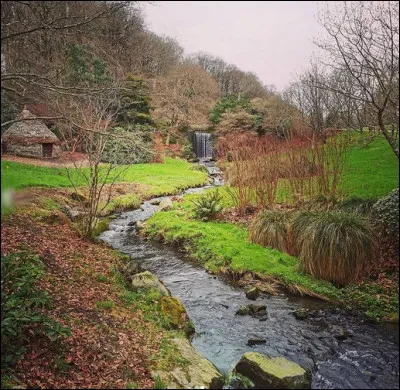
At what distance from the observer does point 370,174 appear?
13750 millimetres

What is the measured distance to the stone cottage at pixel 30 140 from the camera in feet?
→ 71.5

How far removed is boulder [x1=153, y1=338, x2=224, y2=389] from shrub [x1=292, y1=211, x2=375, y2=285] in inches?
140

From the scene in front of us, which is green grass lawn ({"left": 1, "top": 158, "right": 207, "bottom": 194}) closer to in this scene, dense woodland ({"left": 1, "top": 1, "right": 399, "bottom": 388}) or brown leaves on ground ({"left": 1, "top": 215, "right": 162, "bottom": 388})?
dense woodland ({"left": 1, "top": 1, "right": 399, "bottom": 388})

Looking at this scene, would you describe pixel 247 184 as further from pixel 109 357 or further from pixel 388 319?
pixel 109 357

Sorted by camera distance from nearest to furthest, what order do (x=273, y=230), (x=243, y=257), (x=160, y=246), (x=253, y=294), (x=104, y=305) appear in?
(x=104, y=305) → (x=253, y=294) → (x=243, y=257) → (x=273, y=230) → (x=160, y=246)

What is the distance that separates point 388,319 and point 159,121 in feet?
107

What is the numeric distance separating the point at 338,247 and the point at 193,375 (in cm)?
409

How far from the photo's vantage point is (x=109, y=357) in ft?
13.8

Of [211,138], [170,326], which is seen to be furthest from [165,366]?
[211,138]

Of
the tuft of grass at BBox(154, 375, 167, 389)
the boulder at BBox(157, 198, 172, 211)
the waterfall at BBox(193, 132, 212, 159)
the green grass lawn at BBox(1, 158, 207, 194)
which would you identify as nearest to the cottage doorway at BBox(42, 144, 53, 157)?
the green grass lawn at BBox(1, 158, 207, 194)

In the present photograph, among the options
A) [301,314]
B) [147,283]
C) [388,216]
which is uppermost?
[388,216]

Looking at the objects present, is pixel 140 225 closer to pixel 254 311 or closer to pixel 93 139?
pixel 93 139

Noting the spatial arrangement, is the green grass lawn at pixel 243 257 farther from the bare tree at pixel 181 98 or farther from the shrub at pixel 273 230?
the bare tree at pixel 181 98

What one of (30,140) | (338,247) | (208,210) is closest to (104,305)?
(338,247)
